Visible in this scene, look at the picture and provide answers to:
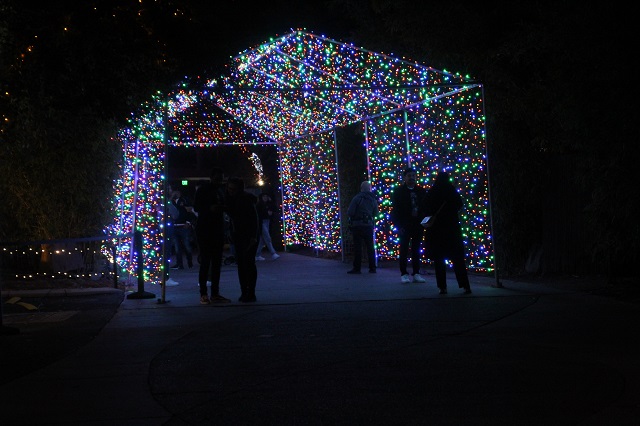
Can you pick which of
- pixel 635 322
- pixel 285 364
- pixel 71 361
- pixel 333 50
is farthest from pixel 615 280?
pixel 71 361

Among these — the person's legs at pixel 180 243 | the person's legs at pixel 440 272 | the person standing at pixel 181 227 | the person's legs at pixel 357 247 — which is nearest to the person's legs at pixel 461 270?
the person's legs at pixel 440 272

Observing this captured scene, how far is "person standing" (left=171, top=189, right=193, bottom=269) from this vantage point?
18.5 meters

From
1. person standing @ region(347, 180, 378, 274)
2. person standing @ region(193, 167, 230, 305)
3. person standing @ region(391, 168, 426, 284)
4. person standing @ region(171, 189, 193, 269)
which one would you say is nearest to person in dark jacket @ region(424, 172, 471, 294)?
person standing @ region(391, 168, 426, 284)

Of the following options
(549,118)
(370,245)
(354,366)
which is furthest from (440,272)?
(354,366)

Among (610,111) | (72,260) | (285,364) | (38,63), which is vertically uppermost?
(38,63)

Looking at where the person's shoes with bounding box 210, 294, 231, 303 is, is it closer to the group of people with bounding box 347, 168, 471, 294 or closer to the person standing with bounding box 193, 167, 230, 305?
the person standing with bounding box 193, 167, 230, 305

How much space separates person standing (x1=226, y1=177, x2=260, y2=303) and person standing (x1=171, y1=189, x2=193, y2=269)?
6188 mm

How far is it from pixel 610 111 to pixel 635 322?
3.48m

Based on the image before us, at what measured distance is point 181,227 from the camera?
18.7 meters

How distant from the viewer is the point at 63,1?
1096 cm

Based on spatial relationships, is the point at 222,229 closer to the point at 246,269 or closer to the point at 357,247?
the point at 246,269

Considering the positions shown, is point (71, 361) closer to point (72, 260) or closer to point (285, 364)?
point (285, 364)

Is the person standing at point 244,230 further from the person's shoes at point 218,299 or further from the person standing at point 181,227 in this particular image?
the person standing at point 181,227

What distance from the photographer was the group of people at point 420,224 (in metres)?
12.4
